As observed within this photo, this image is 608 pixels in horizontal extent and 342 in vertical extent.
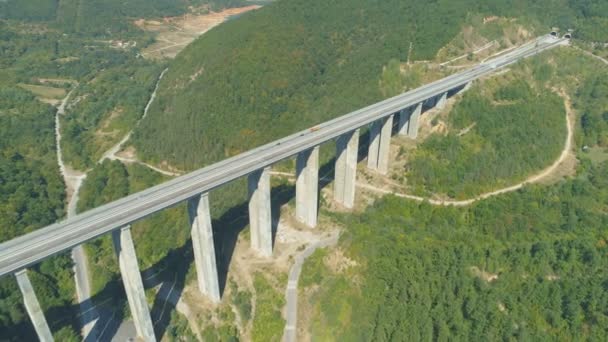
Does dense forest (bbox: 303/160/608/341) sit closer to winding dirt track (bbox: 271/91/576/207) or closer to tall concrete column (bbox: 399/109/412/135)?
winding dirt track (bbox: 271/91/576/207)

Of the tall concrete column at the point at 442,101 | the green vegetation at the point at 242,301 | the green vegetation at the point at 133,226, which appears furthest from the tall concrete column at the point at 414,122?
the green vegetation at the point at 133,226

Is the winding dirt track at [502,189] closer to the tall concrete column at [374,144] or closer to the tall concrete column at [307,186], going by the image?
the tall concrete column at [374,144]

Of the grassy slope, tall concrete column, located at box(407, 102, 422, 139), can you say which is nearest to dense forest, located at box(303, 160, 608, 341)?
the grassy slope

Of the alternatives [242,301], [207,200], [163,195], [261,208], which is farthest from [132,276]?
[261,208]

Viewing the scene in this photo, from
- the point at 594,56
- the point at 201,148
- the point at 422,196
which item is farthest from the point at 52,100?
the point at 594,56

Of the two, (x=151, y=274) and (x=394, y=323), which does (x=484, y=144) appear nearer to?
(x=394, y=323)

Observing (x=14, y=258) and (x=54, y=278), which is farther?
(x=54, y=278)

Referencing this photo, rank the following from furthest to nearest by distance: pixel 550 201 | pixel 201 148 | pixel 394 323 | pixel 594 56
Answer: pixel 594 56
pixel 201 148
pixel 550 201
pixel 394 323
